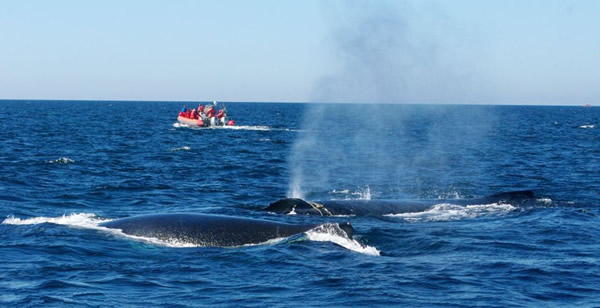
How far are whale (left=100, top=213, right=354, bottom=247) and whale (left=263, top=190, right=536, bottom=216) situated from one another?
364 centimetres

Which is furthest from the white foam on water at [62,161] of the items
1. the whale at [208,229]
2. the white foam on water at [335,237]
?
the white foam on water at [335,237]

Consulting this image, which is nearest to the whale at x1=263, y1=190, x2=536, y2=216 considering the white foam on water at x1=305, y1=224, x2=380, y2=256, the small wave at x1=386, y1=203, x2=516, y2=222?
the small wave at x1=386, y1=203, x2=516, y2=222

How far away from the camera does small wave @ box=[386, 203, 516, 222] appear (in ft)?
72.0

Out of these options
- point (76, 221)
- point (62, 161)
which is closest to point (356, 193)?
point (76, 221)

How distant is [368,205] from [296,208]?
251 cm

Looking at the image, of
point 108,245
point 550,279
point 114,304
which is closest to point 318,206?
point 108,245

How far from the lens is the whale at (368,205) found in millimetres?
21844

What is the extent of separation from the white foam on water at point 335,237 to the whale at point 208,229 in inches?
4.7

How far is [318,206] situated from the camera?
2222 cm

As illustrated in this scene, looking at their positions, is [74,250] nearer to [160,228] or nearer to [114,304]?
[160,228]

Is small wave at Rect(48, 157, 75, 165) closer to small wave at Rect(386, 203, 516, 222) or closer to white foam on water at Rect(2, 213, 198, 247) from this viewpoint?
white foam on water at Rect(2, 213, 198, 247)

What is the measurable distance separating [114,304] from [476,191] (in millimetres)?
21295

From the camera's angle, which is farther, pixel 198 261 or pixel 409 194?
pixel 409 194

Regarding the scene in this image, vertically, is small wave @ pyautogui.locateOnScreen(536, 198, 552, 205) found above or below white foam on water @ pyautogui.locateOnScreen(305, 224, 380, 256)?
above
